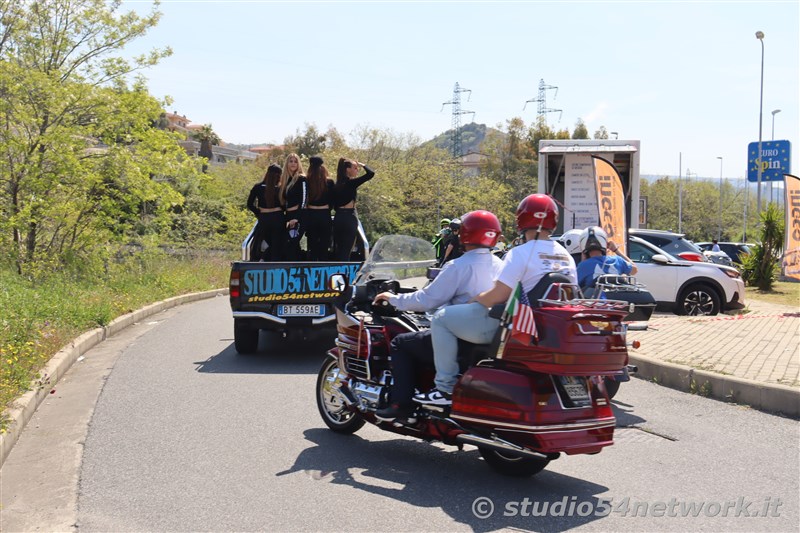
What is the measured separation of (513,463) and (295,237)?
6.64m

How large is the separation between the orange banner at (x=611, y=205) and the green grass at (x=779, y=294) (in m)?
7.13

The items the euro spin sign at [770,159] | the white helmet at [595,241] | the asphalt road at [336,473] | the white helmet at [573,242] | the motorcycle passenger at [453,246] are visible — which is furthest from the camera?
the euro spin sign at [770,159]

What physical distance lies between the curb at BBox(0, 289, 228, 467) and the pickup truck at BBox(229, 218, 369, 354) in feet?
7.53

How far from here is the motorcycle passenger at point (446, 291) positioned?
582 cm

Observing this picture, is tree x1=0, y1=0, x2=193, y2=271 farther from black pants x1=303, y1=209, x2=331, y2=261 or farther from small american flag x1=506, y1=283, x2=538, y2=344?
small american flag x1=506, y1=283, x2=538, y2=344

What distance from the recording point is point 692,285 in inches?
603

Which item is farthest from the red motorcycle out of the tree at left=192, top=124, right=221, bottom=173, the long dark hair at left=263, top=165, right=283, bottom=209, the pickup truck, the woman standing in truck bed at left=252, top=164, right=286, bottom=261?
the tree at left=192, top=124, right=221, bottom=173

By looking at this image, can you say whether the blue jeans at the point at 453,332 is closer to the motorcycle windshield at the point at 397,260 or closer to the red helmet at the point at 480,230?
the red helmet at the point at 480,230

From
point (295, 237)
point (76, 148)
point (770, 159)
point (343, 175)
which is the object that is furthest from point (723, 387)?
point (770, 159)

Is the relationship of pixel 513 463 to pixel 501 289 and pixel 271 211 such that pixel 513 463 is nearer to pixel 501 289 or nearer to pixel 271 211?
pixel 501 289

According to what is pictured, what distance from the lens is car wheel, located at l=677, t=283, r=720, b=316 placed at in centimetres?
1527

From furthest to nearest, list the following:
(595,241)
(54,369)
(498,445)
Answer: (54,369) < (595,241) < (498,445)

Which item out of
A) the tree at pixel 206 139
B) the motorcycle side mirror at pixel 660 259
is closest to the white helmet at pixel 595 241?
the motorcycle side mirror at pixel 660 259

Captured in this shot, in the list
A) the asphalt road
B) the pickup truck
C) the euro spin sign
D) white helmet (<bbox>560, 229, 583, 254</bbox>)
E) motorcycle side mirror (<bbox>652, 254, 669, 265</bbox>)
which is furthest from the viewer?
the euro spin sign
